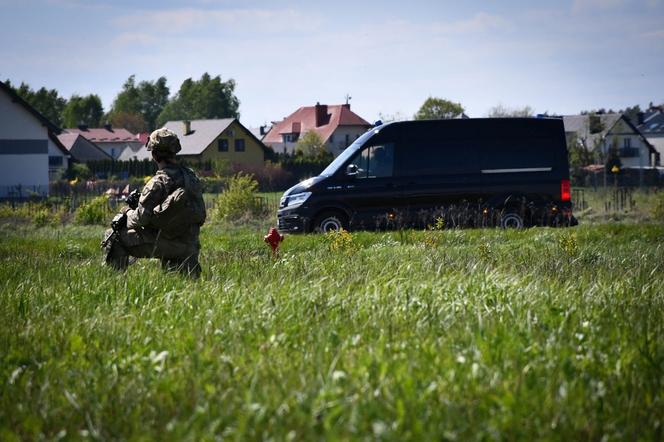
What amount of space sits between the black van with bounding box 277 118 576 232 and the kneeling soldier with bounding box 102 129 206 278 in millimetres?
8382

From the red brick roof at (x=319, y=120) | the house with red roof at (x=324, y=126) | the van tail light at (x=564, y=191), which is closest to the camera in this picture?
the van tail light at (x=564, y=191)

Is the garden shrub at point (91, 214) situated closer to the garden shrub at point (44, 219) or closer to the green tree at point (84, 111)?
the garden shrub at point (44, 219)

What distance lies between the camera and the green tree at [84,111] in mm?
128750

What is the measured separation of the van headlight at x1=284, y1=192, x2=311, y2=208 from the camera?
1800 centimetres

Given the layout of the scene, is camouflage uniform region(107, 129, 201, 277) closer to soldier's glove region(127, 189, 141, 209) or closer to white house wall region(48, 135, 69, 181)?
soldier's glove region(127, 189, 141, 209)

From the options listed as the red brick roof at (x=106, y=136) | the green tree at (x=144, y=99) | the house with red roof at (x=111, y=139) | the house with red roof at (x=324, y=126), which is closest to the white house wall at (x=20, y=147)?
the house with red roof at (x=324, y=126)

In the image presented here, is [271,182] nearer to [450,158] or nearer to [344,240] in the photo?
[450,158]

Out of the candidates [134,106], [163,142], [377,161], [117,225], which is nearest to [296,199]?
[377,161]

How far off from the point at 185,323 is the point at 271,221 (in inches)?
674

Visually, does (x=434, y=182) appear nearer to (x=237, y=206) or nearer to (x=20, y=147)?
(x=237, y=206)

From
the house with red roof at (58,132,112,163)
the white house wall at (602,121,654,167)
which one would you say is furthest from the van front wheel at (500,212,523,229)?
the white house wall at (602,121,654,167)

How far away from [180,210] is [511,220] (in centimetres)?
1016

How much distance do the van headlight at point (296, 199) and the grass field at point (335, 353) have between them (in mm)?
8430

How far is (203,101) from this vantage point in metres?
127
